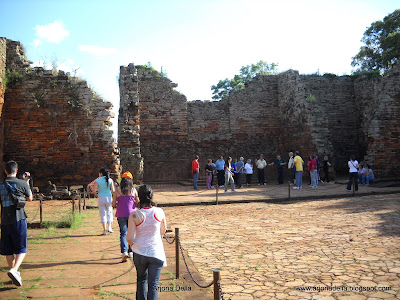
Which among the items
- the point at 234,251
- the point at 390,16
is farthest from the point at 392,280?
the point at 390,16

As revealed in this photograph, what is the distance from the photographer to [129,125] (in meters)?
17.2

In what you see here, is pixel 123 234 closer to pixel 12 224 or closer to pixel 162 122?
pixel 12 224

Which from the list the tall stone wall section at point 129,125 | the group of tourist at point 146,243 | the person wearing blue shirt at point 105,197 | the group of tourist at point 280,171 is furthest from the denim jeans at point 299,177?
the group of tourist at point 146,243

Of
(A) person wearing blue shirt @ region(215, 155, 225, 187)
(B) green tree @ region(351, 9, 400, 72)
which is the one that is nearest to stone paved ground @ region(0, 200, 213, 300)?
(A) person wearing blue shirt @ region(215, 155, 225, 187)

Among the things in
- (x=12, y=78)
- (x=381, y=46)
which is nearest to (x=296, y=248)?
(x=12, y=78)

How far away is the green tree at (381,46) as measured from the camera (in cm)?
2616

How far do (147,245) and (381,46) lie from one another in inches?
1134

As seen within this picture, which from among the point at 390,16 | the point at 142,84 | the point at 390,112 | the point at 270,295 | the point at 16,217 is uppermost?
the point at 390,16

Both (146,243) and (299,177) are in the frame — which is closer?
(146,243)

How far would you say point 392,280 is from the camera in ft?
14.3

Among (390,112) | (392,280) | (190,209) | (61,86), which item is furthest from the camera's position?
(390,112)

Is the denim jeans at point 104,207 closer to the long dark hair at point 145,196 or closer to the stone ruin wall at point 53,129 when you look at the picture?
the long dark hair at point 145,196

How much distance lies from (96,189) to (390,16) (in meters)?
28.9

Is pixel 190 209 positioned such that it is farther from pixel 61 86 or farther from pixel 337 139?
pixel 337 139
